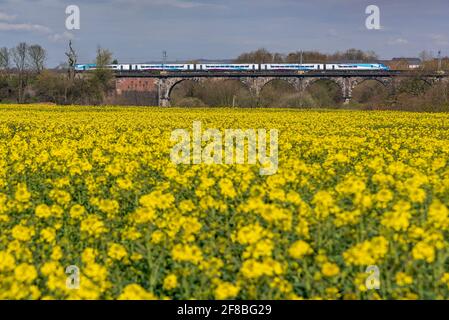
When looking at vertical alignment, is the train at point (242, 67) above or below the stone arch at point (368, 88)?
above

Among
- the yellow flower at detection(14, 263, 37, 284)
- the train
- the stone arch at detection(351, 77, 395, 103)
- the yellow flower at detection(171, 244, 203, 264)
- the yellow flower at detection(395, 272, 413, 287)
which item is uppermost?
the train

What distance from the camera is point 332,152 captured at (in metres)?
12.6

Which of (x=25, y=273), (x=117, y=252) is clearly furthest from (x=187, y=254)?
(x=25, y=273)

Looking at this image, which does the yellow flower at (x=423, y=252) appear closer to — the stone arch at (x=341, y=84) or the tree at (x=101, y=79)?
the tree at (x=101, y=79)

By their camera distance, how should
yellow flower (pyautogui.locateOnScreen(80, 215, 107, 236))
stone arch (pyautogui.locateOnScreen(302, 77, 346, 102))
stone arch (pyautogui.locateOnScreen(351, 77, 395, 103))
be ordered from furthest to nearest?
stone arch (pyautogui.locateOnScreen(302, 77, 346, 102)), stone arch (pyautogui.locateOnScreen(351, 77, 395, 103)), yellow flower (pyautogui.locateOnScreen(80, 215, 107, 236))

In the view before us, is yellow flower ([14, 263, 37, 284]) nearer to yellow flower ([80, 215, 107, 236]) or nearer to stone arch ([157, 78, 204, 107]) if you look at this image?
yellow flower ([80, 215, 107, 236])

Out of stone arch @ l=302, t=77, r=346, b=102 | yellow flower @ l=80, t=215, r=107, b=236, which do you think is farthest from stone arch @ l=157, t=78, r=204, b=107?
yellow flower @ l=80, t=215, r=107, b=236

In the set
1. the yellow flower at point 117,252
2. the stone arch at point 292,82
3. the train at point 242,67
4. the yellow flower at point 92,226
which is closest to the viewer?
the yellow flower at point 117,252

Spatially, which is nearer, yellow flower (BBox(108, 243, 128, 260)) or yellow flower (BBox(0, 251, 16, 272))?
yellow flower (BBox(0, 251, 16, 272))

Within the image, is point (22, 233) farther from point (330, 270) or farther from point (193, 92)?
point (193, 92)

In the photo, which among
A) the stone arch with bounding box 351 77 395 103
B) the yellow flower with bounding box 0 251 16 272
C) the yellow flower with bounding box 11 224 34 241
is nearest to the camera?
the yellow flower with bounding box 0 251 16 272

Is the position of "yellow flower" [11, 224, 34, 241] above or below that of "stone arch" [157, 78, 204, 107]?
below

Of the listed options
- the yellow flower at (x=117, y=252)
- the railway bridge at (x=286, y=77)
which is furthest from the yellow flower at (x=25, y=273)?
the railway bridge at (x=286, y=77)
